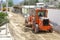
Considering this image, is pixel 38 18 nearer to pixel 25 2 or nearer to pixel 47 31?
pixel 47 31

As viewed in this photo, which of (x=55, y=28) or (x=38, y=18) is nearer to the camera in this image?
(x=38, y=18)

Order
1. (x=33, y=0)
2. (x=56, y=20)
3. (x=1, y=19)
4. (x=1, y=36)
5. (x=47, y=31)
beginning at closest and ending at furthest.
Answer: (x=1, y=36), (x=1, y=19), (x=47, y=31), (x=56, y=20), (x=33, y=0)

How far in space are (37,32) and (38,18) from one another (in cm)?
146

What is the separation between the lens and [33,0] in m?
90.1

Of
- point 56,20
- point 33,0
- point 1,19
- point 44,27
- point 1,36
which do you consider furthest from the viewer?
point 33,0

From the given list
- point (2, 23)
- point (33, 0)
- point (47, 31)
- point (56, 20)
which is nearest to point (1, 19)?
point (2, 23)

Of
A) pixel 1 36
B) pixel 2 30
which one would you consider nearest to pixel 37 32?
pixel 2 30

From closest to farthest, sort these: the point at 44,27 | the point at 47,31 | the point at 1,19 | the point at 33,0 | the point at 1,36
Answer: 1. the point at 1,36
2. the point at 1,19
3. the point at 44,27
4. the point at 47,31
5. the point at 33,0

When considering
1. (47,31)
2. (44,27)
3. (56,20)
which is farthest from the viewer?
(56,20)

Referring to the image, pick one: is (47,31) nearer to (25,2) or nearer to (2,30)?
(2,30)

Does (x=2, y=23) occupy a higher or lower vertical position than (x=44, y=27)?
higher

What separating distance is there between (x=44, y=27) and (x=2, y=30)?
5844 millimetres

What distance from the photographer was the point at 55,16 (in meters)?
24.2

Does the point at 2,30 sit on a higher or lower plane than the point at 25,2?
higher
